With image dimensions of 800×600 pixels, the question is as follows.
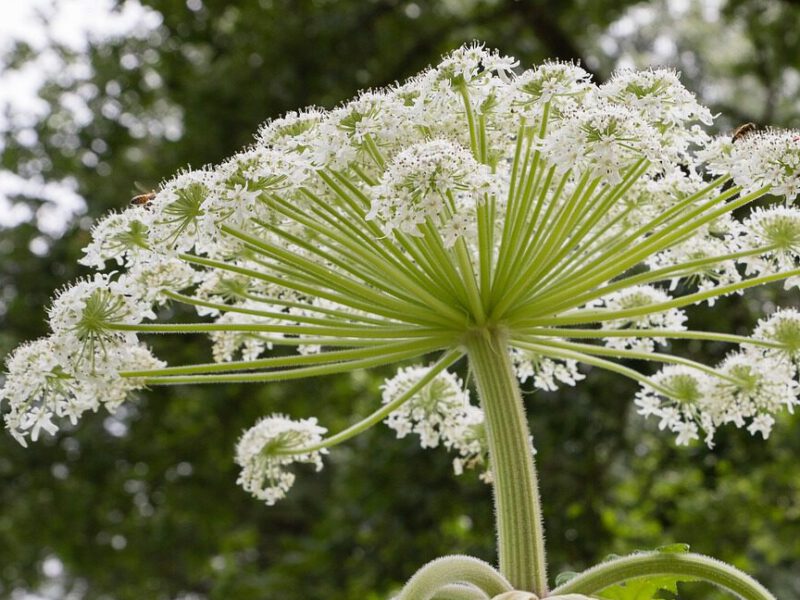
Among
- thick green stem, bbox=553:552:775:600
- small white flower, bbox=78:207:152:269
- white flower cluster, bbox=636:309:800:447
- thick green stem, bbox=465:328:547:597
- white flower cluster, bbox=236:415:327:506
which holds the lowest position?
thick green stem, bbox=553:552:775:600

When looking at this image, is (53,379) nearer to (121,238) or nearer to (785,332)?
(121,238)

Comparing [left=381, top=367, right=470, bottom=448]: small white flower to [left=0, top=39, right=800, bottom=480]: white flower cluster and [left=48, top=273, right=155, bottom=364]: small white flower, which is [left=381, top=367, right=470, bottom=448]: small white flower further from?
[left=48, top=273, right=155, bottom=364]: small white flower

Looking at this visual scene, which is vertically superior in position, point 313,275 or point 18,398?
point 313,275

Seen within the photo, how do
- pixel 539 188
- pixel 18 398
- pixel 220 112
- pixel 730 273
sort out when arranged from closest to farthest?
pixel 18 398 < pixel 539 188 < pixel 730 273 < pixel 220 112

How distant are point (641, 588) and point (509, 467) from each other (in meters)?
0.41

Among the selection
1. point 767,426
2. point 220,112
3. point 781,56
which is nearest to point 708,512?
point 781,56

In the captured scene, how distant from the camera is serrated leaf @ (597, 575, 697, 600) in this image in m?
2.55

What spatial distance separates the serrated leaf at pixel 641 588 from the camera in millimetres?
2547

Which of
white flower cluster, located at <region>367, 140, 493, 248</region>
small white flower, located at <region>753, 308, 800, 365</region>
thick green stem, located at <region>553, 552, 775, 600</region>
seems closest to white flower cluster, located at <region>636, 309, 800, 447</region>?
small white flower, located at <region>753, 308, 800, 365</region>

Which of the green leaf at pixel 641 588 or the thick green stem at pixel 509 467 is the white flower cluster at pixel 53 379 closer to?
the thick green stem at pixel 509 467

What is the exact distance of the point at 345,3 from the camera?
1363 centimetres

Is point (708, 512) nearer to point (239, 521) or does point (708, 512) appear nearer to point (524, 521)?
point (239, 521)

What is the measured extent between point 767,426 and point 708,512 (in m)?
9.49

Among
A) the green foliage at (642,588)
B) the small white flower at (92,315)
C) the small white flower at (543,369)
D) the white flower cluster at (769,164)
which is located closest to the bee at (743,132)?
the white flower cluster at (769,164)
